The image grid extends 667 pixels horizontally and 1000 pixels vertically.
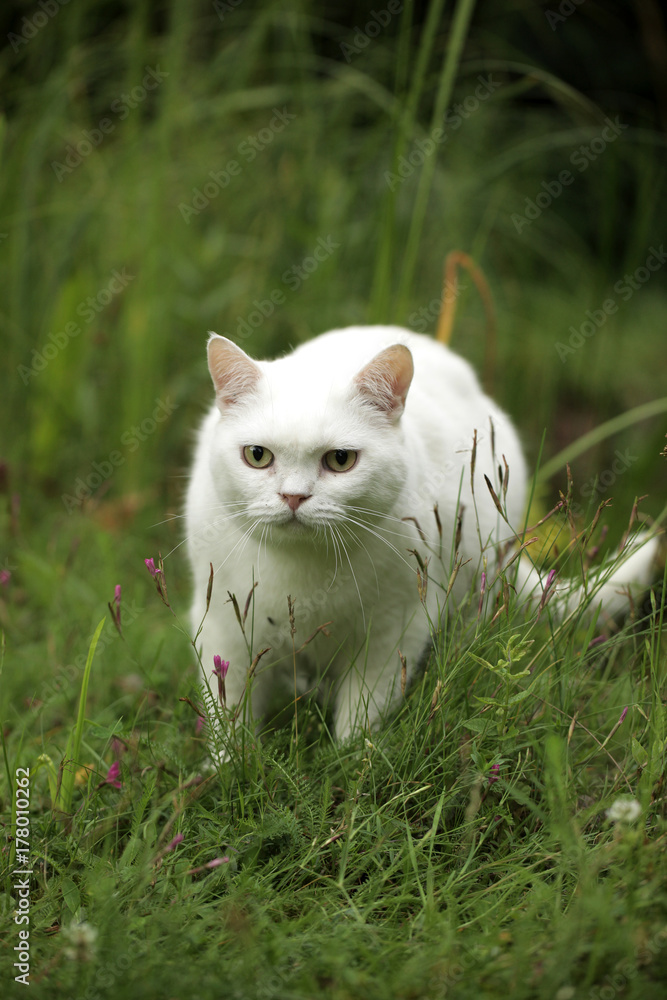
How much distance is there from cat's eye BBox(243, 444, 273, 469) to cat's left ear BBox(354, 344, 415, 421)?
10.3 inches

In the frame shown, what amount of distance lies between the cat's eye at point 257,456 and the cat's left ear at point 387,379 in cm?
26

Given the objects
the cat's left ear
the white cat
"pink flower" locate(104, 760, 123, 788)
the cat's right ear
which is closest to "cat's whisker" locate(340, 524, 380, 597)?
the white cat

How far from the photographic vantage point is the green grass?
1.31 meters

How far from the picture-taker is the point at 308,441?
5.51 ft

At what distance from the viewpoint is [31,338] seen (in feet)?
11.1

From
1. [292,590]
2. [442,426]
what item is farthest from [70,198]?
[292,590]

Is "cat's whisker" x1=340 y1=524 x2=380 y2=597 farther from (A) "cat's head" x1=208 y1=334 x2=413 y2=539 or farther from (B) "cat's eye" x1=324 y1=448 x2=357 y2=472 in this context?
(B) "cat's eye" x1=324 y1=448 x2=357 y2=472

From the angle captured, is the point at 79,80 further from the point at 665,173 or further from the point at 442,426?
the point at 665,173

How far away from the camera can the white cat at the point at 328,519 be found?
1699 mm

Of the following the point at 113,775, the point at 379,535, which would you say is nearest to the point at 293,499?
the point at 379,535

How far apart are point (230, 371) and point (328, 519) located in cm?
46

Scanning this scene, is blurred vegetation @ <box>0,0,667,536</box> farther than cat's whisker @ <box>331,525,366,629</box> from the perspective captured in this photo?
Yes

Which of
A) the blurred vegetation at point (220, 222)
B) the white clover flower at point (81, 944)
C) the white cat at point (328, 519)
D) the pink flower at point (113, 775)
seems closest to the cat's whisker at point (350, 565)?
the white cat at point (328, 519)

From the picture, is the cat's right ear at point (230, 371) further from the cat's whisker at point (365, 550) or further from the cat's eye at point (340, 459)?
the cat's whisker at point (365, 550)
